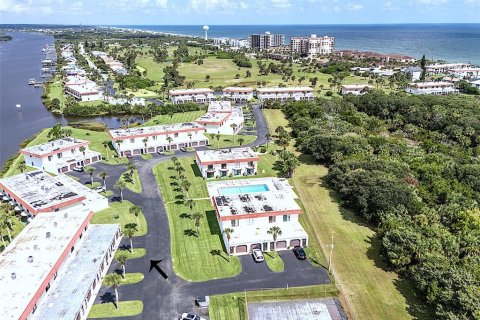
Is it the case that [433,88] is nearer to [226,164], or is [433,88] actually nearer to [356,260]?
[226,164]

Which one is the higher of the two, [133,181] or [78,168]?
[78,168]

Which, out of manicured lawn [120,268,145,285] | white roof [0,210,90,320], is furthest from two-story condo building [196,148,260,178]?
manicured lawn [120,268,145,285]

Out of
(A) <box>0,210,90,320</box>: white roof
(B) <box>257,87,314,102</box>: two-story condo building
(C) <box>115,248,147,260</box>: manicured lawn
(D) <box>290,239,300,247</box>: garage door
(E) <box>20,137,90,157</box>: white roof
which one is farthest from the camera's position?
(B) <box>257,87,314,102</box>: two-story condo building

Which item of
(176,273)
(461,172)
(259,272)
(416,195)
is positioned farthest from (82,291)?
(461,172)

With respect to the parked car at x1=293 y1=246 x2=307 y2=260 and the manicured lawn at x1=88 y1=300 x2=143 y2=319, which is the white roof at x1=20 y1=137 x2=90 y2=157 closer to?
the manicured lawn at x1=88 y1=300 x2=143 y2=319

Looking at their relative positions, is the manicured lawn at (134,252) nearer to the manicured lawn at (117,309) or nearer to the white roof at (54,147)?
the manicured lawn at (117,309)

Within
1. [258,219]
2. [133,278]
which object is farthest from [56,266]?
[258,219]

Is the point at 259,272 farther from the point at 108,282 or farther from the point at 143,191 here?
the point at 143,191
